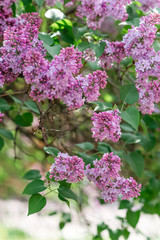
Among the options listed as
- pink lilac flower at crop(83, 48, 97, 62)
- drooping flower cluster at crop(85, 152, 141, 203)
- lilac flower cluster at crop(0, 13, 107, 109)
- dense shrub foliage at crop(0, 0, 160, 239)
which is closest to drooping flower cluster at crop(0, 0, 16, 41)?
dense shrub foliage at crop(0, 0, 160, 239)

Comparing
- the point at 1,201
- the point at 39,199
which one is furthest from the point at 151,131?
the point at 1,201

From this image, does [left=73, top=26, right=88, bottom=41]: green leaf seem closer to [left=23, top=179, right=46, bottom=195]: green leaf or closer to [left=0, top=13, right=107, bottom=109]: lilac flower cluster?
[left=0, top=13, right=107, bottom=109]: lilac flower cluster

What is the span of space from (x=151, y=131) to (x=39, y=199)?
1541 mm

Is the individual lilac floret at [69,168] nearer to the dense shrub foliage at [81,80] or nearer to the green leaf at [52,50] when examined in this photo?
the dense shrub foliage at [81,80]

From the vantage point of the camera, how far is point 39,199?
Answer: 1.01 metres

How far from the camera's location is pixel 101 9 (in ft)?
3.89

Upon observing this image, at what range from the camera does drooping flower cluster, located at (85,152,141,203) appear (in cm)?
94

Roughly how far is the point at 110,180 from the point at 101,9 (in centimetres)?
64

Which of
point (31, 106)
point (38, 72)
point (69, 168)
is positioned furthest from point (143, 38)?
point (31, 106)

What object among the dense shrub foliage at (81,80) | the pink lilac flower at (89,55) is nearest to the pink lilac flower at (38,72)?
the dense shrub foliage at (81,80)

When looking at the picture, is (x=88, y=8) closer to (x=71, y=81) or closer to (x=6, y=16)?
(x=6, y=16)

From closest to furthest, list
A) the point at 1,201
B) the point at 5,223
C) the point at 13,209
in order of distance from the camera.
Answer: the point at 5,223 → the point at 13,209 → the point at 1,201

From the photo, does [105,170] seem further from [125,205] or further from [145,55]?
[125,205]

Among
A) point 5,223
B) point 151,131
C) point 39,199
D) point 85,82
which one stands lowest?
point 5,223
